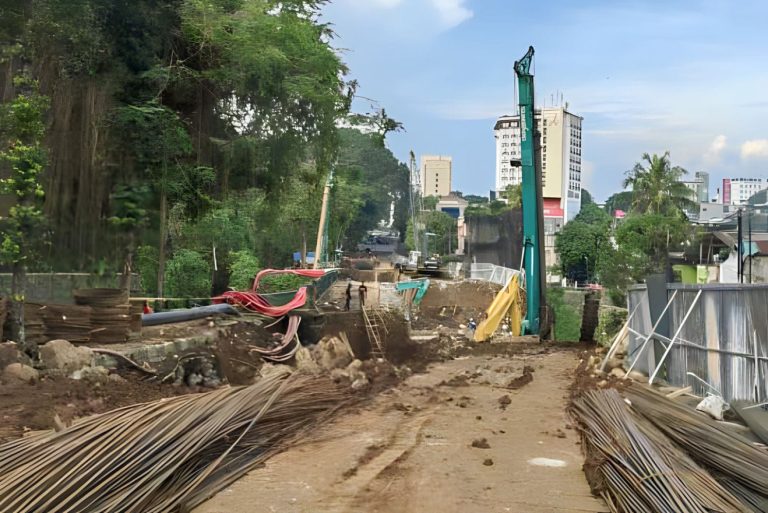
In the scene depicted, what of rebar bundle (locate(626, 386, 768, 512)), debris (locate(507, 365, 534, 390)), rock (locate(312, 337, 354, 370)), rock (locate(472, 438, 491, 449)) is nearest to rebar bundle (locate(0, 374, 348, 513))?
rock (locate(472, 438, 491, 449))

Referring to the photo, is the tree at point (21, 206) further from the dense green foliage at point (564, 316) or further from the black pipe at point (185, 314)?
the dense green foliage at point (564, 316)

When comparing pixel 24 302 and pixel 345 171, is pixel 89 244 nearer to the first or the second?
pixel 24 302

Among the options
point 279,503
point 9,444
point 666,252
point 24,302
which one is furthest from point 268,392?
point 666,252

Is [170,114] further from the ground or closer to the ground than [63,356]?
further from the ground

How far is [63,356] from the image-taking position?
1025 cm

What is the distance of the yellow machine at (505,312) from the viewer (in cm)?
2169

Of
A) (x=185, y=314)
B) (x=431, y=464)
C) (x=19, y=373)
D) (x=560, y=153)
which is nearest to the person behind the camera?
(x=431, y=464)

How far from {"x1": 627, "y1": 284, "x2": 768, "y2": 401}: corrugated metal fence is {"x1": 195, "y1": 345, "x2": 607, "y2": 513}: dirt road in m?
1.82

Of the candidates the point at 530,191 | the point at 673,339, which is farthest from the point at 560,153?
the point at 673,339

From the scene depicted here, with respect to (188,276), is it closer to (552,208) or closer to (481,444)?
(481,444)

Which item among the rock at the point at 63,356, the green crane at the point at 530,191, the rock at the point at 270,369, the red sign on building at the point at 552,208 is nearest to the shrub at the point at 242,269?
the green crane at the point at 530,191

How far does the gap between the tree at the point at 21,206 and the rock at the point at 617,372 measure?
946 centimetres

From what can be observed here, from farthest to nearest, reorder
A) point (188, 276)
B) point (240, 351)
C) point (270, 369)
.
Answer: point (188, 276) < point (240, 351) < point (270, 369)

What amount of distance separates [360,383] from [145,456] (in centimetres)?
799
